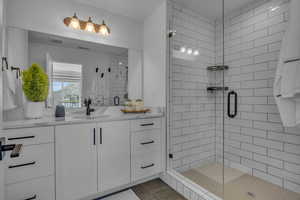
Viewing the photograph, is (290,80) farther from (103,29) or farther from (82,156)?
(103,29)

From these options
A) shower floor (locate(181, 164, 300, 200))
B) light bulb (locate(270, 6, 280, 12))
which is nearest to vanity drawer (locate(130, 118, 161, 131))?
shower floor (locate(181, 164, 300, 200))

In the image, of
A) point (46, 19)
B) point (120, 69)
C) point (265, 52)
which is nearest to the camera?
point (46, 19)

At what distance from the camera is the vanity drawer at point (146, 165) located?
5.74ft

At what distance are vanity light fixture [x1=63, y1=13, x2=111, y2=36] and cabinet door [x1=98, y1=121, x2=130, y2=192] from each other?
125 cm

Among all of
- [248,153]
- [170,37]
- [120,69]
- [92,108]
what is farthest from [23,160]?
[248,153]

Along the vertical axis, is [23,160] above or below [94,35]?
below

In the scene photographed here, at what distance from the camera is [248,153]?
206cm

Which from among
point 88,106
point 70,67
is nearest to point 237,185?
point 88,106

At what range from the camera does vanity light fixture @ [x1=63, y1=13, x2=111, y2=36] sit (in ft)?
5.62

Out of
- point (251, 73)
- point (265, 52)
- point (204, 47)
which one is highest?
point (204, 47)

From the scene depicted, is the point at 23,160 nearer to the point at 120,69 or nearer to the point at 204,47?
the point at 120,69

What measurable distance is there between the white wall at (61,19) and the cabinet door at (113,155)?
1.24 meters

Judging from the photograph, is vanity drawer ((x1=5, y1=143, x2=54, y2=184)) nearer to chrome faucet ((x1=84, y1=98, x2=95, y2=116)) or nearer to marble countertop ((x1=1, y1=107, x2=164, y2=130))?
marble countertop ((x1=1, y1=107, x2=164, y2=130))

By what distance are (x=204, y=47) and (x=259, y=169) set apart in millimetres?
1973
